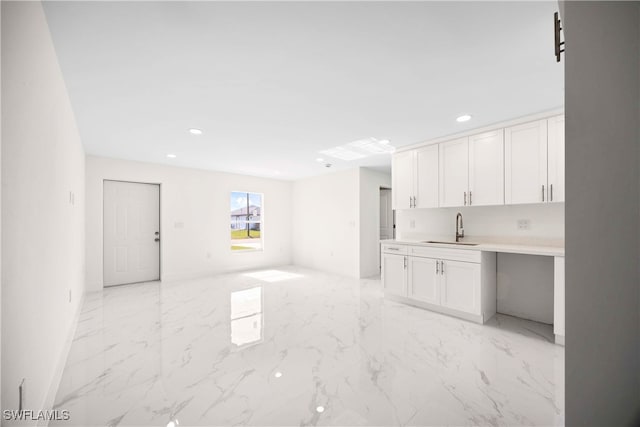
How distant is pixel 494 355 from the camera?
8.19ft

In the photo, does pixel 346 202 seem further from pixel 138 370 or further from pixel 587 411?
pixel 587 411

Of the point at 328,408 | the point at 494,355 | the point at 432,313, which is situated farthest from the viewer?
the point at 432,313

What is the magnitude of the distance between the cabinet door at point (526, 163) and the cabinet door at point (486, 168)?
0.06 meters

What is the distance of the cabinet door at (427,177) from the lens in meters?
3.96

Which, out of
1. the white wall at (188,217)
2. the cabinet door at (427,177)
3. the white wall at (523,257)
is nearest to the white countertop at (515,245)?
the white wall at (523,257)

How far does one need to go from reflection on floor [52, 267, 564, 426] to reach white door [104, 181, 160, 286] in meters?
1.57

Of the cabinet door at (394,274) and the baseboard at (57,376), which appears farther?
the cabinet door at (394,274)

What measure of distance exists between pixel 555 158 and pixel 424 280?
2019 mm

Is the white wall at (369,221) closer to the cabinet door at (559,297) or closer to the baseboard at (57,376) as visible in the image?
the cabinet door at (559,297)

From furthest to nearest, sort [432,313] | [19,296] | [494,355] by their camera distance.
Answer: [432,313] → [494,355] → [19,296]

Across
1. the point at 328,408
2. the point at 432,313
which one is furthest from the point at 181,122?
the point at 432,313

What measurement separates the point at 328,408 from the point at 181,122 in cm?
327

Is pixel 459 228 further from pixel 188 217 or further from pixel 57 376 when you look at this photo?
pixel 188 217

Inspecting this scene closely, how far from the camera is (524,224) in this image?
343 cm
